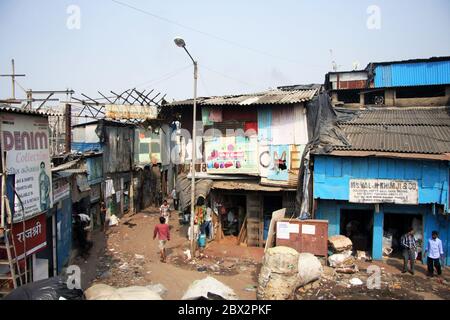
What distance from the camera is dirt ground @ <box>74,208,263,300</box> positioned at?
11.6 metres

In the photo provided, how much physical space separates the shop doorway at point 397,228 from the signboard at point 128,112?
12.5 metres

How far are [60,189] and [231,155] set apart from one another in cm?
677

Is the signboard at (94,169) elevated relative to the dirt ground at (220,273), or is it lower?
elevated

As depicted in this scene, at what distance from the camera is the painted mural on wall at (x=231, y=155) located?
1520 cm

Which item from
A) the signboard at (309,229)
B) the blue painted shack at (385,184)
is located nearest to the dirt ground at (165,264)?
the signboard at (309,229)

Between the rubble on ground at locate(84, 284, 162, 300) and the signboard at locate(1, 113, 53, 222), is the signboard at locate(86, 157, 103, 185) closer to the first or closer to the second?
the signboard at locate(1, 113, 53, 222)

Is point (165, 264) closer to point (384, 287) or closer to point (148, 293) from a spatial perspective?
point (148, 293)

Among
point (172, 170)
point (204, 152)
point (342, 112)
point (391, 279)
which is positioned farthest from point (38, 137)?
point (172, 170)

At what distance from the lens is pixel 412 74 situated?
22.2 meters

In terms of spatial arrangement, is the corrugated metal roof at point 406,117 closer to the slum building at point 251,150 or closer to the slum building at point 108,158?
the slum building at point 251,150

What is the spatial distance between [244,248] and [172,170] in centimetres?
1715

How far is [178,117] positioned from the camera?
17328 mm

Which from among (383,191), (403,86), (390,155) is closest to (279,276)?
(383,191)

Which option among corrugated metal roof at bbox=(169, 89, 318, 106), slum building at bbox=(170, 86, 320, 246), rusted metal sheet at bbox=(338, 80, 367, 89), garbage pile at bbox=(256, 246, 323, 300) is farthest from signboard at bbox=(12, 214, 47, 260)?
rusted metal sheet at bbox=(338, 80, 367, 89)
